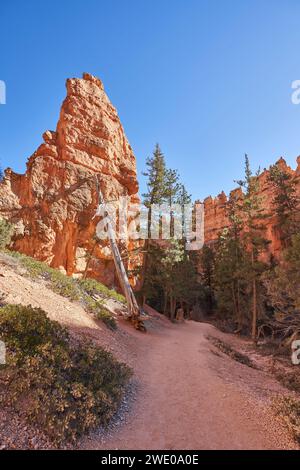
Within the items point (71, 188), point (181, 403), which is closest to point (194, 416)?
point (181, 403)

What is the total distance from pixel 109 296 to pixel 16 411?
15225mm

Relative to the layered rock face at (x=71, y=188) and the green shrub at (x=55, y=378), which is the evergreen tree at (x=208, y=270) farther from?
the green shrub at (x=55, y=378)

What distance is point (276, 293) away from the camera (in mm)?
10805

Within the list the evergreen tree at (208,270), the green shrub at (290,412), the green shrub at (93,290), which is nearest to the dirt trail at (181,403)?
the green shrub at (290,412)

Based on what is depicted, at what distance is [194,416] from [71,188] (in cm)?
2477

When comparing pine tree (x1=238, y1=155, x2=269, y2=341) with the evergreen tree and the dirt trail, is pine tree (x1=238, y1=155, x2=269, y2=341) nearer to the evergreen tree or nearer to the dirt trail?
the dirt trail

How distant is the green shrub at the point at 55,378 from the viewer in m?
4.31

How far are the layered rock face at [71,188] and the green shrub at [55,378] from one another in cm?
1658

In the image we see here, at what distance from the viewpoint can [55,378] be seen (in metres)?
4.94

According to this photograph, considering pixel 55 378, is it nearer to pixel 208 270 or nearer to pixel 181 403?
pixel 181 403

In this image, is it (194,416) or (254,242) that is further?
(254,242)

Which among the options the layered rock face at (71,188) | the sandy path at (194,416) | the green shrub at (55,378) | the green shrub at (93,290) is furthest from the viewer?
the layered rock face at (71,188)
